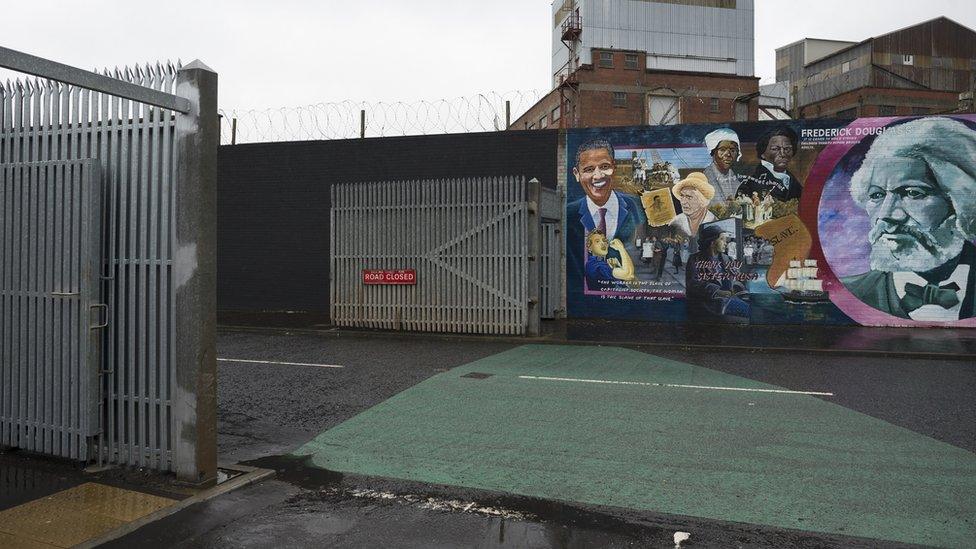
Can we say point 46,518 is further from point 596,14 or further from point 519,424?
point 596,14

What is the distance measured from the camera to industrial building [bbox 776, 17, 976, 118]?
49250 millimetres

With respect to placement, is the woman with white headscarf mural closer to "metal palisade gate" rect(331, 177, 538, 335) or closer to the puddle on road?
"metal palisade gate" rect(331, 177, 538, 335)

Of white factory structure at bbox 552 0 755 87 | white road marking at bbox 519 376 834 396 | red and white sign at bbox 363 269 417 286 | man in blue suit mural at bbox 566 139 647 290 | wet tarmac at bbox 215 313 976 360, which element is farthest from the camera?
white factory structure at bbox 552 0 755 87

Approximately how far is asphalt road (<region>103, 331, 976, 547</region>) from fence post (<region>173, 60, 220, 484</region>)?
0.48m

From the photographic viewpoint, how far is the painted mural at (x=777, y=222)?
14891mm

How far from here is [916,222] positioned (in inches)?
587

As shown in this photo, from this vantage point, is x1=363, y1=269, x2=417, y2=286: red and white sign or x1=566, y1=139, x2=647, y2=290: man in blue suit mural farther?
x1=566, y1=139, x2=647, y2=290: man in blue suit mural

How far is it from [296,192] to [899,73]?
50.5 meters

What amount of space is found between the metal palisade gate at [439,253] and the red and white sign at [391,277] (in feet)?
0.32

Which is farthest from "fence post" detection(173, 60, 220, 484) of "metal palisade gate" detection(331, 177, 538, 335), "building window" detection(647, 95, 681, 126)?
"building window" detection(647, 95, 681, 126)

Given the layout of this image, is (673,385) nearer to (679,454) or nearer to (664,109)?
(679,454)

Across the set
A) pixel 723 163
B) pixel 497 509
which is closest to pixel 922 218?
pixel 723 163

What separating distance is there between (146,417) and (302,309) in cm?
1459

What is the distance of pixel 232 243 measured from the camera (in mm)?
20203
